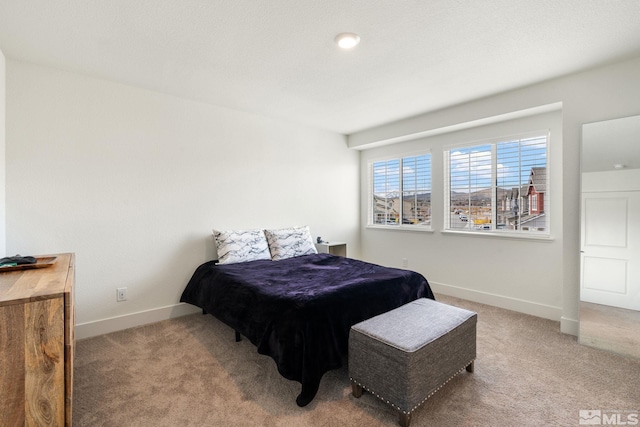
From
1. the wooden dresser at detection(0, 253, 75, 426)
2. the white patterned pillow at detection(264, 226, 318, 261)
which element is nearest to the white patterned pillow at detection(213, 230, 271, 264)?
the white patterned pillow at detection(264, 226, 318, 261)

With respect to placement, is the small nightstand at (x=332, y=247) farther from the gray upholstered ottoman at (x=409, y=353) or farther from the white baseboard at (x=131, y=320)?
the gray upholstered ottoman at (x=409, y=353)

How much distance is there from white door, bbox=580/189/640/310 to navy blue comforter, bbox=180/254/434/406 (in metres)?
1.38

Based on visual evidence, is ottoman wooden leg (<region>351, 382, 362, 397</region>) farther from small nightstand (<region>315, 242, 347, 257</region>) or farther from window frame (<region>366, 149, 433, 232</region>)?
window frame (<region>366, 149, 433, 232</region>)

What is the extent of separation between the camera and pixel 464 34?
6.77 ft

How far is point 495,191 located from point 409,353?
276 centimetres

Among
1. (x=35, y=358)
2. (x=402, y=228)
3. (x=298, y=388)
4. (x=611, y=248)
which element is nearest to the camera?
(x=35, y=358)

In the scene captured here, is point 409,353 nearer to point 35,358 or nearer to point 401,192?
point 35,358

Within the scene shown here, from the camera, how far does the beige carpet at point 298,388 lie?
1.71 metres

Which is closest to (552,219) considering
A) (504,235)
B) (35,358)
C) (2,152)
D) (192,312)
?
(504,235)

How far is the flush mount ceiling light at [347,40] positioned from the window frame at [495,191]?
2.31 m

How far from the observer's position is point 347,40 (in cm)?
211

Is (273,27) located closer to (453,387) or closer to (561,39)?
(561,39)

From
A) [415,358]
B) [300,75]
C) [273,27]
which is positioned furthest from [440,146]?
[415,358]

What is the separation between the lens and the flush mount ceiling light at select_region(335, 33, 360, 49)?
2066 millimetres
